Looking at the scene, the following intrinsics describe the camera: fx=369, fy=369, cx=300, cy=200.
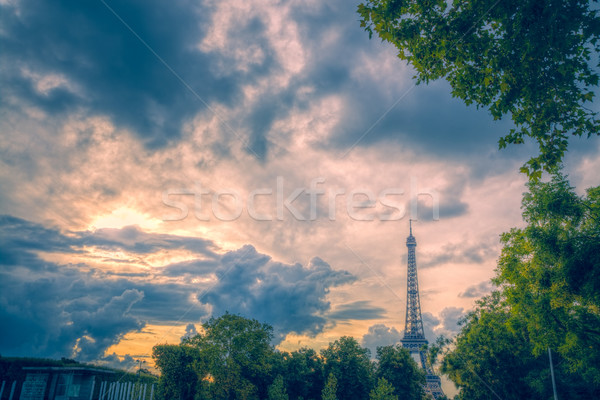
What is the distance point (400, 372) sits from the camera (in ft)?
159

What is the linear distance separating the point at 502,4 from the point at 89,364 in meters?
27.9

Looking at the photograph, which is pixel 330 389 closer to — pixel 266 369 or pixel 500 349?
pixel 266 369

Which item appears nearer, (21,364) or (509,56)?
(509,56)

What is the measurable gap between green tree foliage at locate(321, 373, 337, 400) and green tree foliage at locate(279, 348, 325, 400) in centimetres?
310

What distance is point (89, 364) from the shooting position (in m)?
23.5

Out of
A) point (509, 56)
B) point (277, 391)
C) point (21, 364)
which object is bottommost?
point (277, 391)

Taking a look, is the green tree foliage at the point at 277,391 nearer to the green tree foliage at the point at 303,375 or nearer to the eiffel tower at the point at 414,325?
the green tree foliage at the point at 303,375

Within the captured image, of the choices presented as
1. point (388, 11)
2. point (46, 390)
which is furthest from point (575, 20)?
point (46, 390)

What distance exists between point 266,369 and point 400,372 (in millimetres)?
19342

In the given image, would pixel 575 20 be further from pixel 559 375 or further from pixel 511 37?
pixel 559 375

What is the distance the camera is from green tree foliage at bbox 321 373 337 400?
40.3m

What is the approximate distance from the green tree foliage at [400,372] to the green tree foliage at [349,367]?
2.04m

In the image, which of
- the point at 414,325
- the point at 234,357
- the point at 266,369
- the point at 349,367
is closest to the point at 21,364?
the point at 234,357

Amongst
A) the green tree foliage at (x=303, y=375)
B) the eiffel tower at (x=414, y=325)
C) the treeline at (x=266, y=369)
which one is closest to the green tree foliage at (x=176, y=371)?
the treeline at (x=266, y=369)
